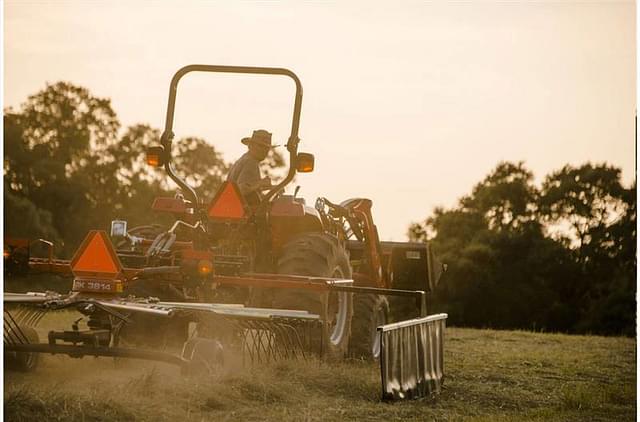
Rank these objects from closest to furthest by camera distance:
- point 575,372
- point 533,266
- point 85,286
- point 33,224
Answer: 1. point 85,286
2. point 575,372
3. point 33,224
4. point 533,266

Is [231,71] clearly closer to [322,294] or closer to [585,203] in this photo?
[322,294]

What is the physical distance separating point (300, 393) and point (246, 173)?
6.05 feet

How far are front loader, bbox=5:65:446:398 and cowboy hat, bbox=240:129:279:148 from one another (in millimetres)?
392

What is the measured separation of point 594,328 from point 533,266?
2.59 m

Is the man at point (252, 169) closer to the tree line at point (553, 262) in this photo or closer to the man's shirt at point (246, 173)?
the man's shirt at point (246, 173)

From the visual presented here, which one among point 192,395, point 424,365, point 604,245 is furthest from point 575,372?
point 604,245

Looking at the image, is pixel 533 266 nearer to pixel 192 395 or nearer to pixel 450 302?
pixel 450 302

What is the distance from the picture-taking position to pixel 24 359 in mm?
6285

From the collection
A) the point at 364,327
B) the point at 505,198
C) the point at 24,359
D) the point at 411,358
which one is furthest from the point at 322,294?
the point at 505,198

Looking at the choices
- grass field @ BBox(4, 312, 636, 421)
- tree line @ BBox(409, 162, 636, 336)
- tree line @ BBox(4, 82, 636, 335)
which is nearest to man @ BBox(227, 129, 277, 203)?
grass field @ BBox(4, 312, 636, 421)

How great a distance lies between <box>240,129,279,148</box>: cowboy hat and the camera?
740cm

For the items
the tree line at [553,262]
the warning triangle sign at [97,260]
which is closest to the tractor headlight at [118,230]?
the warning triangle sign at [97,260]

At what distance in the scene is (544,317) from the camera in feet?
88.6

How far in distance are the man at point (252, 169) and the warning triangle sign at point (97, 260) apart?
140 centimetres
